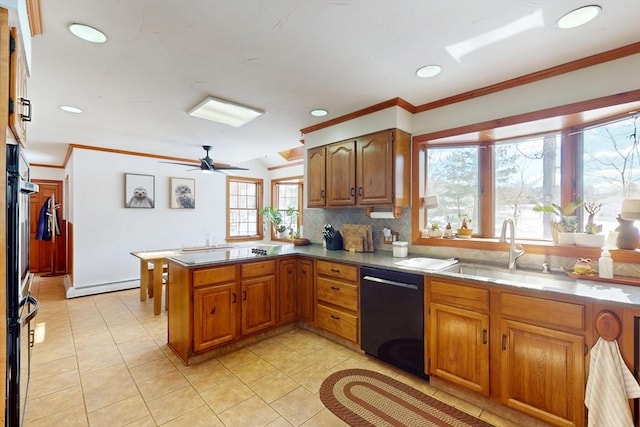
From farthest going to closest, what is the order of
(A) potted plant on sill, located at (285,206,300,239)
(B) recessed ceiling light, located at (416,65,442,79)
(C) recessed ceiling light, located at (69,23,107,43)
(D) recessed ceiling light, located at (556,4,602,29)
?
(A) potted plant on sill, located at (285,206,300,239), (B) recessed ceiling light, located at (416,65,442,79), (C) recessed ceiling light, located at (69,23,107,43), (D) recessed ceiling light, located at (556,4,602,29)

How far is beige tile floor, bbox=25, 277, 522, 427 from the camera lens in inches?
73.9

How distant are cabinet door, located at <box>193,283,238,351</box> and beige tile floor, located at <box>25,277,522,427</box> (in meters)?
0.19

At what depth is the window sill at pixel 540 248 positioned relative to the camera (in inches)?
76.6

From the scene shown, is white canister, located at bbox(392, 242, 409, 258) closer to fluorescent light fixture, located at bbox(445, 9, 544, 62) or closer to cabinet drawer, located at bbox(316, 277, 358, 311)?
cabinet drawer, located at bbox(316, 277, 358, 311)

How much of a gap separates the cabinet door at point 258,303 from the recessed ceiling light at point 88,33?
2.09m

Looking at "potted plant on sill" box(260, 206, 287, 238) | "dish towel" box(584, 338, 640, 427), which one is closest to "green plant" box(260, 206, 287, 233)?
"potted plant on sill" box(260, 206, 287, 238)

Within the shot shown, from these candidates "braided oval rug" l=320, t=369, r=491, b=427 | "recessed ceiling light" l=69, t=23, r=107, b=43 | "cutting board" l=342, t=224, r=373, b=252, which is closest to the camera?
"recessed ceiling light" l=69, t=23, r=107, b=43

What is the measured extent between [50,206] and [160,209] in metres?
1.58

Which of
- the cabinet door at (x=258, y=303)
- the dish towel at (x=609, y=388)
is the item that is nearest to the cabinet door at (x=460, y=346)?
the dish towel at (x=609, y=388)

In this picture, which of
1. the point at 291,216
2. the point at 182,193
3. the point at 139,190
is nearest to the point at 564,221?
the point at 291,216

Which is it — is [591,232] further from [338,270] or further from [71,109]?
[71,109]

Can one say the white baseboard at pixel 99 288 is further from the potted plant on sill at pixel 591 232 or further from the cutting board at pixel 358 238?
the potted plant on sill at pixel 591 232

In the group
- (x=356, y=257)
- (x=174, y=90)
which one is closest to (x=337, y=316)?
(x=356, y=257)

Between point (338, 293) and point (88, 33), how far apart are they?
8.79 ft
